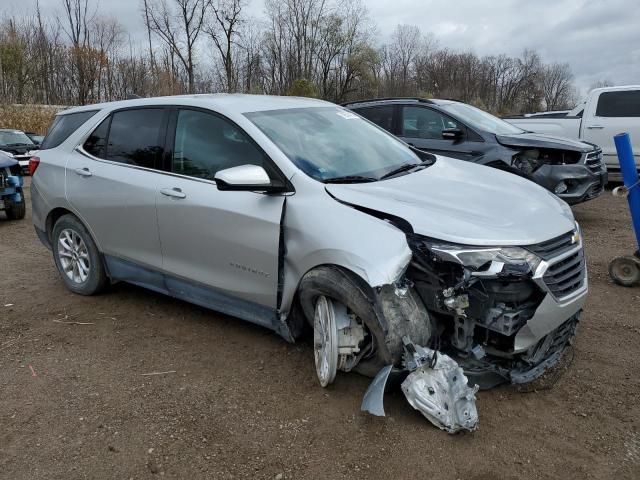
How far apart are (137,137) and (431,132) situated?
4.81m

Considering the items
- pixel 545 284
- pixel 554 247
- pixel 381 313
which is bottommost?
pixel 381 313

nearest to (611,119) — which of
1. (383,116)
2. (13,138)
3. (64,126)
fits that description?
(383,116)

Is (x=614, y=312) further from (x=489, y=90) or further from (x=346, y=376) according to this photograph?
(x=489, y=90)

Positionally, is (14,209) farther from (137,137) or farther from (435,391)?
(435,391)

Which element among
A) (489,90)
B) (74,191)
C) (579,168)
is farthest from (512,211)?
(489,90)

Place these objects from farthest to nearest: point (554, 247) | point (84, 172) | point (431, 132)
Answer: point (431, 132)
point (84, 172)
point (554, 247)

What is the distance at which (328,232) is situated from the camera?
311 cm

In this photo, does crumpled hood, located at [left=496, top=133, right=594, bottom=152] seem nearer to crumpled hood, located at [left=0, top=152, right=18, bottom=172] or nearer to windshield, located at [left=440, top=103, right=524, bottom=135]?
windshield, located at [left=440, top=103, right=524, bottom=135]

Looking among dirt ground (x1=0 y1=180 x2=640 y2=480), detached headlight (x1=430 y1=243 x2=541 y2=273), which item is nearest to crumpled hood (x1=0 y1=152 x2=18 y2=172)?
dirt ground (x1=0 y1=180 x2=640 y2=480)

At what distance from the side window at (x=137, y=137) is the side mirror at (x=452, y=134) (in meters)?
4.50

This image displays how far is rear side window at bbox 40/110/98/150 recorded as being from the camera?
16.0 feet

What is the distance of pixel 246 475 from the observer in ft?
8.49

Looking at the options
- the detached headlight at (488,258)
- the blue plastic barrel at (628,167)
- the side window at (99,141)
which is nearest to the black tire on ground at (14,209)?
the side window at (99,141)

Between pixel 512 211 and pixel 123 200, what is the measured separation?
2.82 meters
